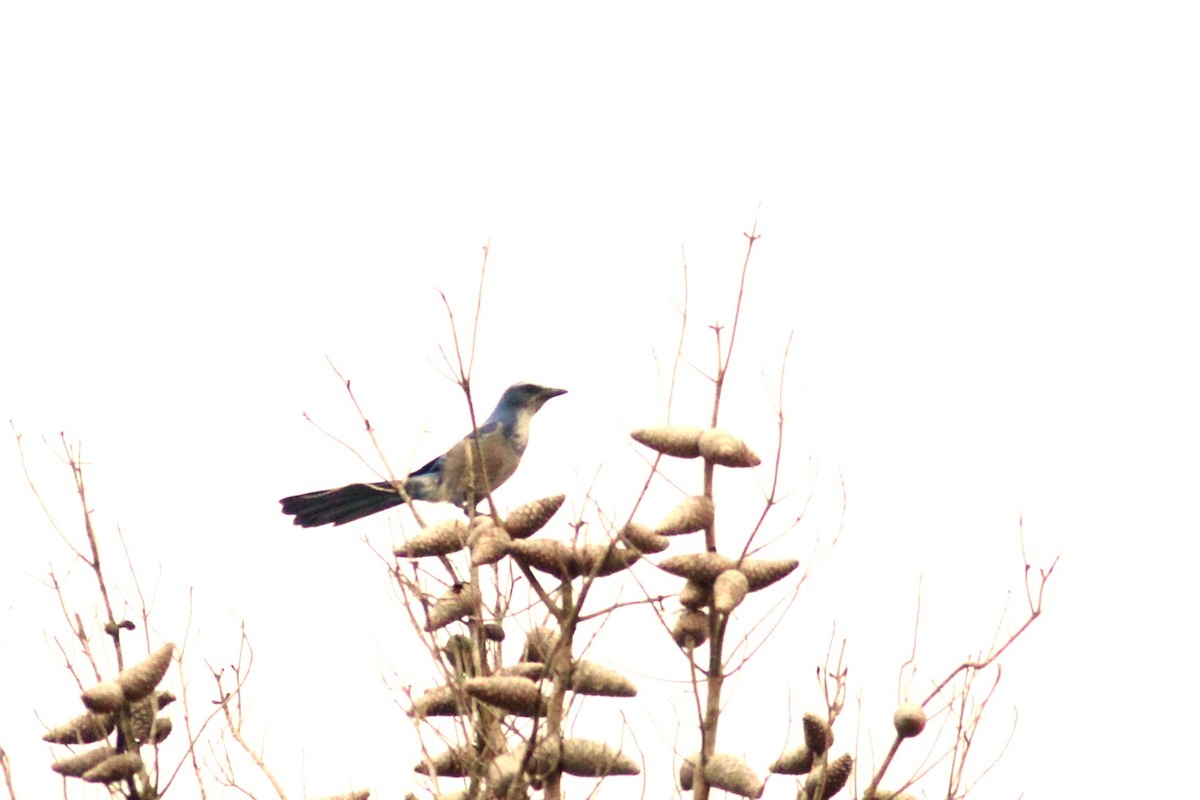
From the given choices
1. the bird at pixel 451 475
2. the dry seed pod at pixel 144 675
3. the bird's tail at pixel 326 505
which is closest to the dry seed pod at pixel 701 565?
the dry seed pod at pixel 144 675

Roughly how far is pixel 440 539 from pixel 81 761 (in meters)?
1.28

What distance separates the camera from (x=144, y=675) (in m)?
4.47

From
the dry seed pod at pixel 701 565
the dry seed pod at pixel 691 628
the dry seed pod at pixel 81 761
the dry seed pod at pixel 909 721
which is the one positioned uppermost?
the dry seed pod at pixel 701 565

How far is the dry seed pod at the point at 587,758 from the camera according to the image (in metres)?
4.16

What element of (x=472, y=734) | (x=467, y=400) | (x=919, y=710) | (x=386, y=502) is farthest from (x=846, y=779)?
(x=386, y=502)

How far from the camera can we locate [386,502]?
7598 millimetres

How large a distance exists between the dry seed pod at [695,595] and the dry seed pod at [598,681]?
28cm

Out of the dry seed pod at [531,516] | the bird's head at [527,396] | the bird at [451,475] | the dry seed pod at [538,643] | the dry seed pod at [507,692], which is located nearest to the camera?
the dry seed pod at [507,692]

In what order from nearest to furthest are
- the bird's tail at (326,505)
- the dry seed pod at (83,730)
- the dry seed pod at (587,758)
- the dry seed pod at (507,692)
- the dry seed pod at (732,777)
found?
1. the dry seed pod at (507,692)
2. the dry seed pod at (732,777)
3. the dry seed pod at (587,758)
4. the dry seed pod at (83,730)
5. the bird's tail at (326,505)

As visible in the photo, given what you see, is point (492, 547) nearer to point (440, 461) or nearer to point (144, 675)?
point (144, 675)

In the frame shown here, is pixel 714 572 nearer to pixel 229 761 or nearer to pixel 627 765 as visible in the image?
pixel 627 765

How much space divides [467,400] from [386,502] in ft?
11.5

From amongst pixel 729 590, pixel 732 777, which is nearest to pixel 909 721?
pixel 732 777

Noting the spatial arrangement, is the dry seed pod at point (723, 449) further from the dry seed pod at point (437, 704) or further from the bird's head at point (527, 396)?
the bird's head at point (527, 396)
